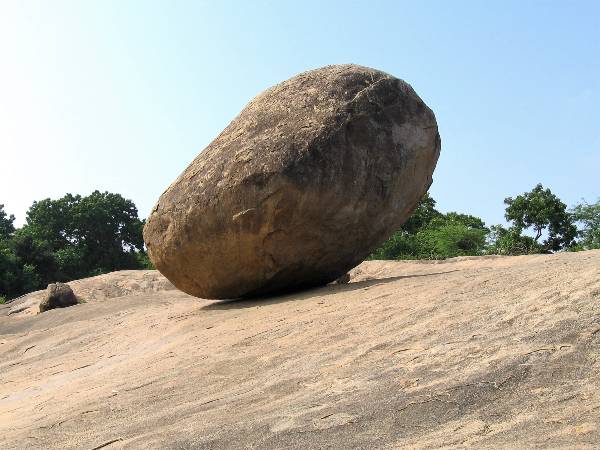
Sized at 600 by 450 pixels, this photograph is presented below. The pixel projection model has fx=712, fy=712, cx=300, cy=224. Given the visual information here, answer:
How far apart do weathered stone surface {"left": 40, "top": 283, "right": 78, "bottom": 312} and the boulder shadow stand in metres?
6.38

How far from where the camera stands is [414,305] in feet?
16.0

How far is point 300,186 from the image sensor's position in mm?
6566

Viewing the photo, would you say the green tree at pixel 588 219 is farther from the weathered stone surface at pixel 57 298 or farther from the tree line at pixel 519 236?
the weathered stone surface at pixel 57 298

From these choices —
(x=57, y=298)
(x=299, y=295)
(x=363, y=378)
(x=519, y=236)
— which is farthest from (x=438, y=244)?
(x=363, y=378)

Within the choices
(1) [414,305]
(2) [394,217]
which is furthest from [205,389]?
(2) [394,217]

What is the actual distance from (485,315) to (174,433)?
1892 millimetres

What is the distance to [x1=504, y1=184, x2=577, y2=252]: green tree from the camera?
20.1m

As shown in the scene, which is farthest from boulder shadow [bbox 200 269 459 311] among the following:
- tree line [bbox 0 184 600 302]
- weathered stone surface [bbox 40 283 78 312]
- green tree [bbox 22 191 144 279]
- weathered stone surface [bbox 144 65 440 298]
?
green tree [bbox 22 191 144 279]

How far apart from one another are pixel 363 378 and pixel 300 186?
308 centimetres

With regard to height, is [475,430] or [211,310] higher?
[211,310]

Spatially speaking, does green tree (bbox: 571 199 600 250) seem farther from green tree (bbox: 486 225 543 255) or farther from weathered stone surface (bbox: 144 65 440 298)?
weathered stone surface (bbox: 144 65 440 298)

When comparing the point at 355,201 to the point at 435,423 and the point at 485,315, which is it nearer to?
the point at 485,315

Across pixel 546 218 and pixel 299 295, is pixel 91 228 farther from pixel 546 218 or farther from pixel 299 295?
pixel 299 295

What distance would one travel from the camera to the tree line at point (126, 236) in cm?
2019
